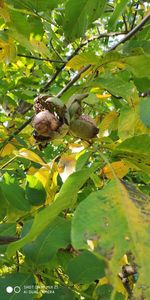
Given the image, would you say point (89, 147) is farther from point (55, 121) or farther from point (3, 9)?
Answer: point (3, 9)

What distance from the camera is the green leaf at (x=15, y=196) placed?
44.6 inches

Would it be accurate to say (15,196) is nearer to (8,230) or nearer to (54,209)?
(8,230)

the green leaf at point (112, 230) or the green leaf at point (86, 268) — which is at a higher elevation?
the green leaf at point (112, 230)

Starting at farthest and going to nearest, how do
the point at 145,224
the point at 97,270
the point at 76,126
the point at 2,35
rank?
the point at 2,35, the point at 76,126, the point at 97,270, the point at 145,224

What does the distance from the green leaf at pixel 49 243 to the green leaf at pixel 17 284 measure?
0.04 m

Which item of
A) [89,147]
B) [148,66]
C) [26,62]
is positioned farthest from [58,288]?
[26,62]

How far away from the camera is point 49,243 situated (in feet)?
3.05

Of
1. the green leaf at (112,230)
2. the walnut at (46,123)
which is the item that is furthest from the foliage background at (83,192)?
the walnut at (46,123)

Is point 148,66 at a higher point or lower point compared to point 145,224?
higher

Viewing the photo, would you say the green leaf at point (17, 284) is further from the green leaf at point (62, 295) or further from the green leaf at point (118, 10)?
the green leaf at point (118, 10)

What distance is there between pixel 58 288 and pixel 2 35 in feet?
2.84

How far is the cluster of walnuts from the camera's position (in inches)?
39.4

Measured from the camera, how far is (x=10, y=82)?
7.61ft

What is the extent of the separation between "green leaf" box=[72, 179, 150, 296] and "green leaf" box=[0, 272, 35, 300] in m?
0.31
